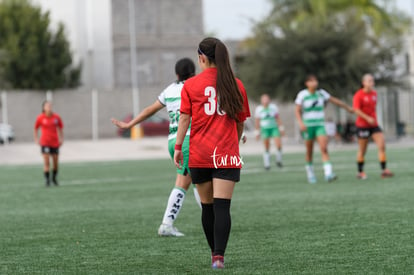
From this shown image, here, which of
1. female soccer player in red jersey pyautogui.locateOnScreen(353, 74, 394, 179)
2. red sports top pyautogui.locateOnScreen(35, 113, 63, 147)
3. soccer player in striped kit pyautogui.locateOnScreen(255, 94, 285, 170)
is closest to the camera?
female soccer player in red jersey pyautogui.locateOnScreen(353, 74, 394, 179)

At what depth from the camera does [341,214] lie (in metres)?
11.8

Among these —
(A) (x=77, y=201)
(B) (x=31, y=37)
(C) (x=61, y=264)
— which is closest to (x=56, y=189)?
(A) (x=77, y=201)

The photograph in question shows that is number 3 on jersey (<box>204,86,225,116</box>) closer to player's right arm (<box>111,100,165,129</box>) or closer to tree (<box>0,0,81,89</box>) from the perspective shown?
player's right arm (<box>111,100,165,129</box>)

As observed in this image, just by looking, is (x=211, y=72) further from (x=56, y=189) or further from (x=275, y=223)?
(x=56, y=189)

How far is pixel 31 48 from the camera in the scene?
56969mm

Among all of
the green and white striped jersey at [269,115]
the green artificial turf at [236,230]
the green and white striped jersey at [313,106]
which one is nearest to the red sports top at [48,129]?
the green artificial turf at [236,230]

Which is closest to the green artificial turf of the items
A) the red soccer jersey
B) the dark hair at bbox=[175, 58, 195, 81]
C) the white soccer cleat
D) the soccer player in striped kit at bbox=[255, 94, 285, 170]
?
the white soccer cleat

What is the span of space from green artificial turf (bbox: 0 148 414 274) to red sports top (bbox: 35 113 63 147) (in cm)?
131

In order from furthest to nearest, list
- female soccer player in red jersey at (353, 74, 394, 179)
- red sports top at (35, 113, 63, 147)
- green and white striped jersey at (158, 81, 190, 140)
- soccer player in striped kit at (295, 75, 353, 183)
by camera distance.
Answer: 1. red sports top at (35, 113, 63, 147)
2. female soccer player in red jersey at (353, 74, 394, 179)
3. soccer player in striped kit at (295, 75, 353, 183)
4. green and white striped jersey at (158, 81, 190, 140)

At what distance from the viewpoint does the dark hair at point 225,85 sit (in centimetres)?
746

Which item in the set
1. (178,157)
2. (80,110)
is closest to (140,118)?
(178,157)

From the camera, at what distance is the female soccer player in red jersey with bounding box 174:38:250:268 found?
7488mm

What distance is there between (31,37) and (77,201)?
4298cm

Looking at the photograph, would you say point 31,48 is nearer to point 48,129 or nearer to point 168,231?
point 48,129
